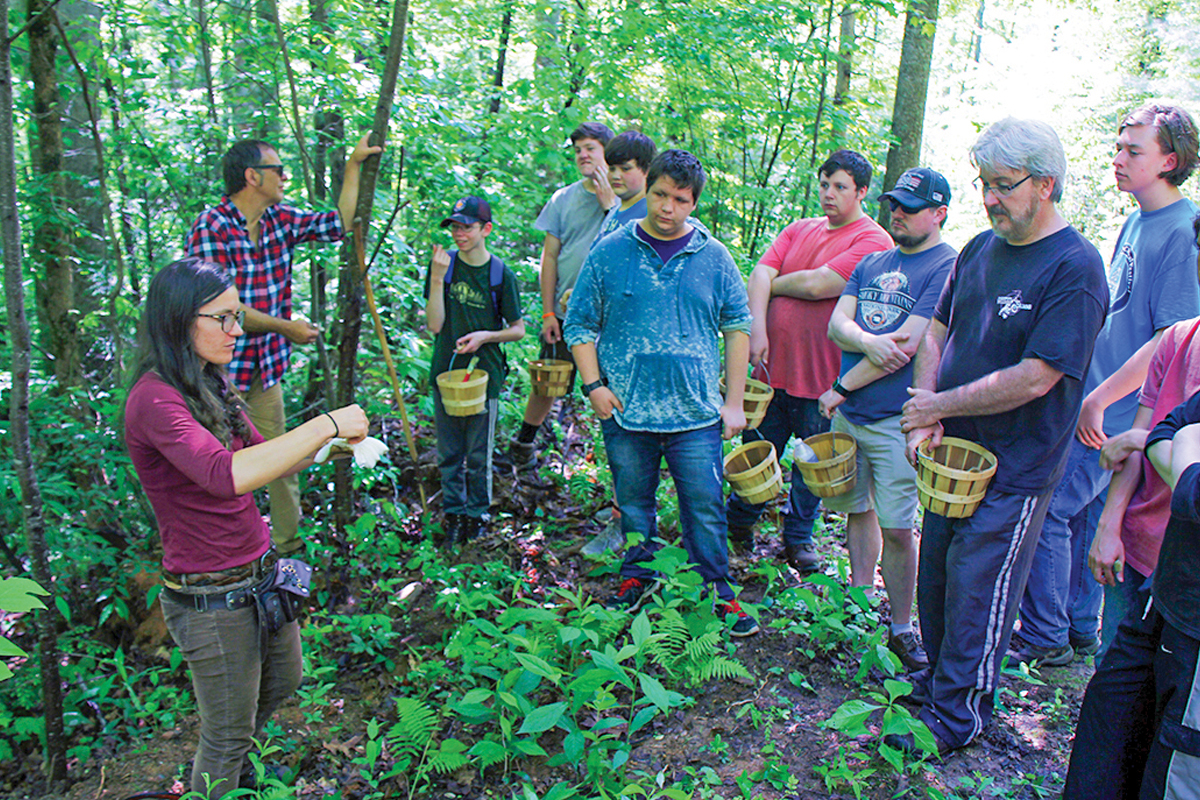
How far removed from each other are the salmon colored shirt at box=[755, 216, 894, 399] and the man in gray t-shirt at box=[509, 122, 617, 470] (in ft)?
4.11

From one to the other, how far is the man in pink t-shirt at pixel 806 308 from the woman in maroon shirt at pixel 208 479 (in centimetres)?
269

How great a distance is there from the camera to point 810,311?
436 cm

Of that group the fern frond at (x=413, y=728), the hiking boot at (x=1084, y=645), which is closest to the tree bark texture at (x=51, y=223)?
the fern frond at (x=413, y=728)

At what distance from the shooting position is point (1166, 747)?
2.08 m

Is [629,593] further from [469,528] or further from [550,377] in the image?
[550,377]

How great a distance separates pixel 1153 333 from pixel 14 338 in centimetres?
476

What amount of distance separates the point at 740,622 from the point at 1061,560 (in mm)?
1632

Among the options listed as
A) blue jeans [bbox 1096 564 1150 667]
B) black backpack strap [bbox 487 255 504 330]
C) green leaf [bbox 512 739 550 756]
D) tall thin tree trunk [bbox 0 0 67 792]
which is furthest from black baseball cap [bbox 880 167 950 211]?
tall thin tree trunk [bbox 0 0 67 792]

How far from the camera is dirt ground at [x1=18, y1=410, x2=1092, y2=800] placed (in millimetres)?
2824

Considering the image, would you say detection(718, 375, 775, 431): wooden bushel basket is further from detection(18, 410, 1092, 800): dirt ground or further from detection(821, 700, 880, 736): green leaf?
→ detection(821, 700, 880, 736): green leaf

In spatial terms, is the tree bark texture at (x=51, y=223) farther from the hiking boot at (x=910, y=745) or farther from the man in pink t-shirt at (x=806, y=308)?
the hiking boot at (x=910, y=745)

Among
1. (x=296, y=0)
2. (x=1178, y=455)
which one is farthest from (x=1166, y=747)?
(x=296, y=0)

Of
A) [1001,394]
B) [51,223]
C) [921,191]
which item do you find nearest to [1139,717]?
[1001,394]

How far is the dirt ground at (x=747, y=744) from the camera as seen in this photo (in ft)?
9.27
